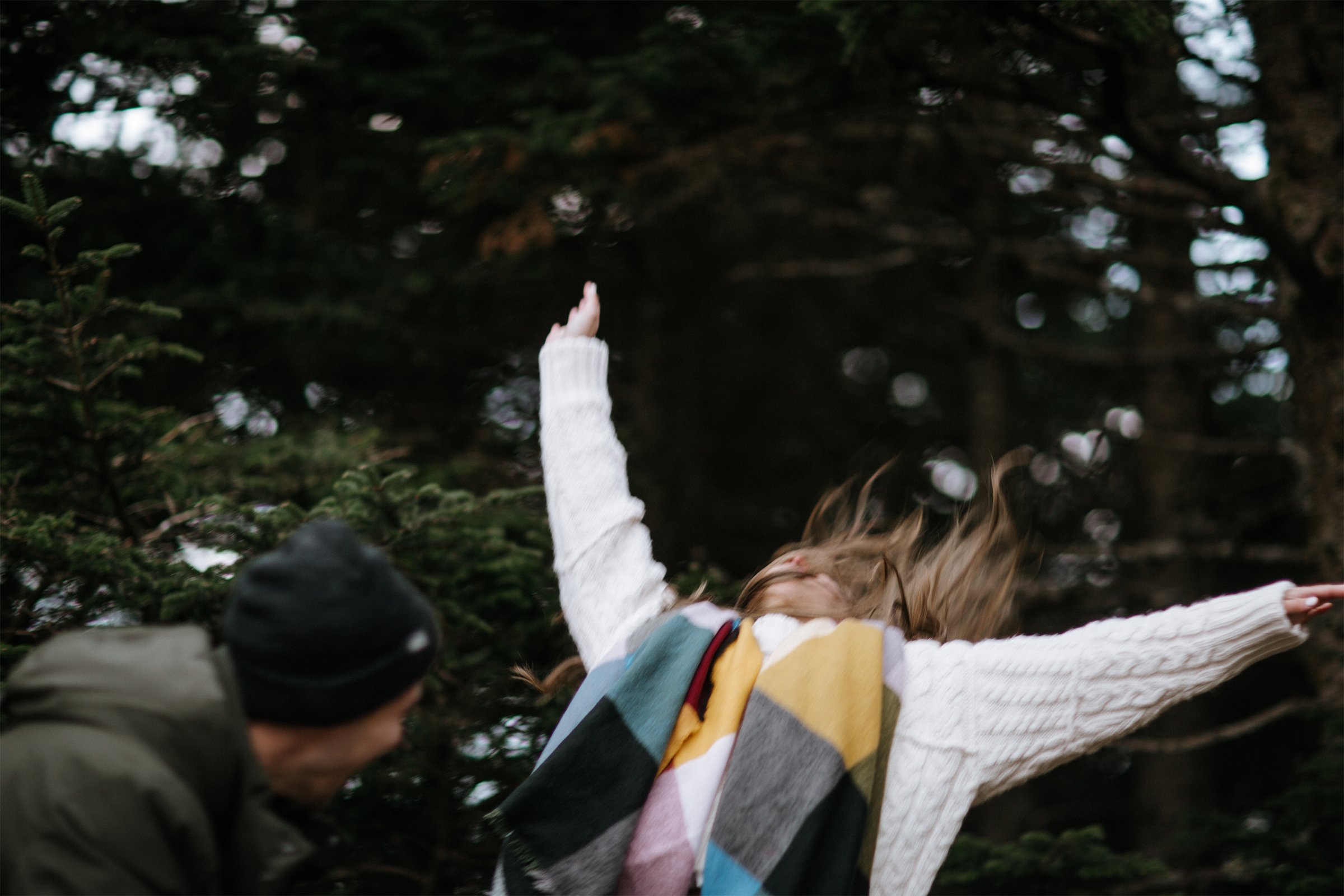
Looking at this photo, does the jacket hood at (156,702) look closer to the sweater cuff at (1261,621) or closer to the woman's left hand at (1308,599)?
the sweater cuff at (1261,621)

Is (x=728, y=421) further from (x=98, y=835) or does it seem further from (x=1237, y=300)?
(x=98, y=835)

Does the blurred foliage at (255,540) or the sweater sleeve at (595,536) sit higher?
the sweater sleeve at (595,536)

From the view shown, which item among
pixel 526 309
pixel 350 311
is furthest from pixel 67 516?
pixel 526 309

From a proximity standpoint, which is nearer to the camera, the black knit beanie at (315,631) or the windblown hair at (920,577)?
the black knit beanie at (315,631)

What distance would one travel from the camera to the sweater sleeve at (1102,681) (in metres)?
1.94

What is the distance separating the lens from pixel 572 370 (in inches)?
89.3

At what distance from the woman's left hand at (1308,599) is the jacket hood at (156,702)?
1850 millimetres

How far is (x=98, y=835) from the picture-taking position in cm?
119

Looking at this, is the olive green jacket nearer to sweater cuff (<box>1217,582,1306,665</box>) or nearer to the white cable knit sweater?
the white cable knit sweater

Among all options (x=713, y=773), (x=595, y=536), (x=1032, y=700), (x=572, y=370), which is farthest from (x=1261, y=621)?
(x=572, y=370)

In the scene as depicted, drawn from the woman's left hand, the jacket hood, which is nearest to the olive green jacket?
the jacket hood

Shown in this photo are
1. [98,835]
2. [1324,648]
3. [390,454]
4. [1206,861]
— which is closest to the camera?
[98,835]

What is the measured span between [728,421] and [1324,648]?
437cm

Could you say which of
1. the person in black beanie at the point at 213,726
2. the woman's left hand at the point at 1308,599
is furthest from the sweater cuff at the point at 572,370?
Answer: the woman's left hand at the point at 1308,599
